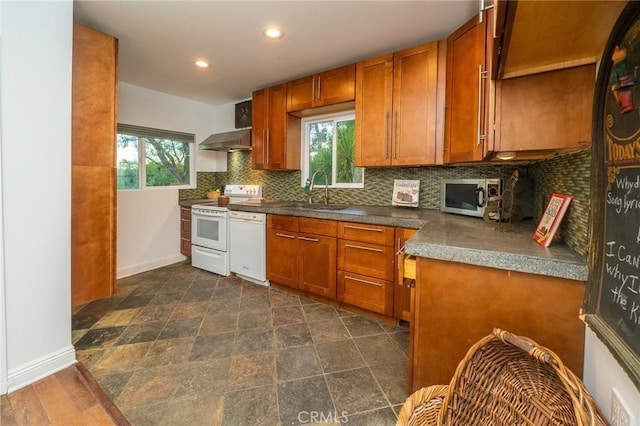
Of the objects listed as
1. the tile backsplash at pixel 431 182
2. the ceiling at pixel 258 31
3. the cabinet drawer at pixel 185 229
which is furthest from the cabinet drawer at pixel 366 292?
the cabinet drawer at pixel 185 229

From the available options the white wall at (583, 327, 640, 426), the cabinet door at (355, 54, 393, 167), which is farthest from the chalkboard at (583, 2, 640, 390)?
the cabinet door at (355, 54, 393, 167)

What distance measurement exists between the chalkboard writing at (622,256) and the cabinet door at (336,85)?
7.50 feet

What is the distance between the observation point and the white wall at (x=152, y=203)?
337 cm

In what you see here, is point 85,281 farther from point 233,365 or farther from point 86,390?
point 233,365

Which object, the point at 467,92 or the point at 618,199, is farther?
the point at 467,92

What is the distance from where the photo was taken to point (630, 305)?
0.71m

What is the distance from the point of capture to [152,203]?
3.68 meters

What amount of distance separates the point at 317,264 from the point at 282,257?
451 millimetres

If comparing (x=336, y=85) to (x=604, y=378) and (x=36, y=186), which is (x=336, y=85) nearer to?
(x=36, y=186)

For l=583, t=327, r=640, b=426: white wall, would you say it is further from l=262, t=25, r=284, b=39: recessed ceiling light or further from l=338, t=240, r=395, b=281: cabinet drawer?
l=262, t=25, r=284, b=39: recessed ceiling light

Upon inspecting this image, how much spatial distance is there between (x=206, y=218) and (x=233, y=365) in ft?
7.21

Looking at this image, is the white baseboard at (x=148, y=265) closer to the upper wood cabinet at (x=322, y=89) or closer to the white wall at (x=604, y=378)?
the upper wood cabinet at (x=322, y=89)

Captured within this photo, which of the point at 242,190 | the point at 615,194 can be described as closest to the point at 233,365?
the point at 615,194

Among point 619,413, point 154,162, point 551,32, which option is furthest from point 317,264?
point 154,162
